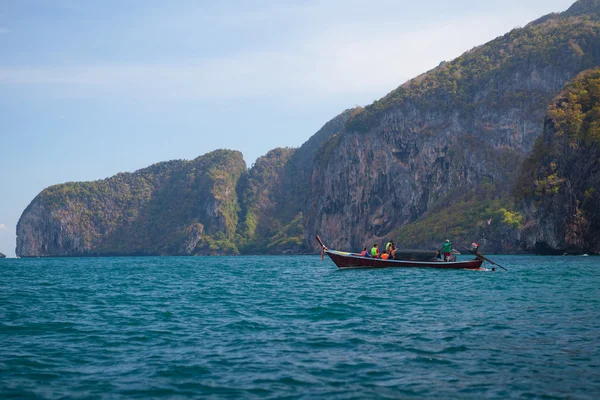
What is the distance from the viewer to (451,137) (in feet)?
549

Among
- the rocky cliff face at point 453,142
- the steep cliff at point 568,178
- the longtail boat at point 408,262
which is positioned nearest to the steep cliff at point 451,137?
the rocky cliff face at point 453,142

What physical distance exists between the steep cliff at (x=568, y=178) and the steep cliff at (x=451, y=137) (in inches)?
1875

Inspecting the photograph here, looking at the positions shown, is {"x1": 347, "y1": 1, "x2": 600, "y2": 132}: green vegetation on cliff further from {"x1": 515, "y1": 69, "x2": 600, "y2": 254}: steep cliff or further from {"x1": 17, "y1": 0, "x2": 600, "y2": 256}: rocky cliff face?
{"x1": 515, "y1": 69, "x2": 600, "y2": 254}: steep cliff

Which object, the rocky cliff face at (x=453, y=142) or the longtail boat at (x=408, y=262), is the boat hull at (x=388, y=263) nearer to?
the longtail boat at (x=408, y=262)

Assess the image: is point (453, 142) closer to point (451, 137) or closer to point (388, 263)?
point (451, 137)

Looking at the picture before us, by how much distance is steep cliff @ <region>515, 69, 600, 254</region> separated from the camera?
7994 centimetres

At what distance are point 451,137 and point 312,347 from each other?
158919 millimetres

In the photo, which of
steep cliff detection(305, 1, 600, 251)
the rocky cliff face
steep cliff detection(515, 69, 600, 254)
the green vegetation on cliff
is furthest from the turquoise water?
the green vegetation on cliff

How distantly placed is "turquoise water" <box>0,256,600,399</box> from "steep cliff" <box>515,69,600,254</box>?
56.5 meters

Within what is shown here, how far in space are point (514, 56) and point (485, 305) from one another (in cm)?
16331

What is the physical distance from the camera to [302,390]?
11867 mm

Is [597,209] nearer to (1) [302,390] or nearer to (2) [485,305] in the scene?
(2) [485,305]

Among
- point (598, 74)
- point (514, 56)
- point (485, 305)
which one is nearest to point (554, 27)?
point (514, 56)

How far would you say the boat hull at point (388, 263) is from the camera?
48031 millimetres
